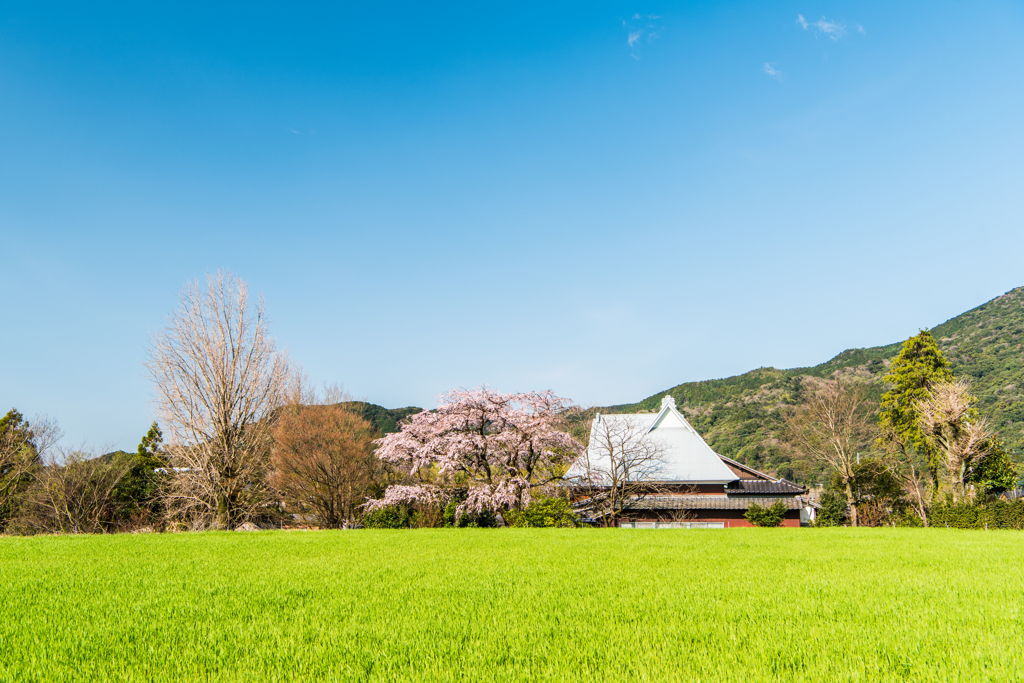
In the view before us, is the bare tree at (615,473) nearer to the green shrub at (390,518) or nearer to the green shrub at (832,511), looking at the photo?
the green shrub at (390,518)

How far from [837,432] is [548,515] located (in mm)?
19274

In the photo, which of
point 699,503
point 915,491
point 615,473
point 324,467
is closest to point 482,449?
point 615,473

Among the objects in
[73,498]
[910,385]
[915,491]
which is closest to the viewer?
[915,491]

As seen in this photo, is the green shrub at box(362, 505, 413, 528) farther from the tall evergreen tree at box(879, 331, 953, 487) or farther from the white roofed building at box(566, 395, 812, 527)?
the tall evergreen tree at box(879, 331, 953, 487)

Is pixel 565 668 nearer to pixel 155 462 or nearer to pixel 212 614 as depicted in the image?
pixel 212 614

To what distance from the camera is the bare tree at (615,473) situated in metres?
24.3

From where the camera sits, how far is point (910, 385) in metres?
36.1

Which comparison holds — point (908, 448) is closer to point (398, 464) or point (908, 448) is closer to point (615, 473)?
point (615, 473)

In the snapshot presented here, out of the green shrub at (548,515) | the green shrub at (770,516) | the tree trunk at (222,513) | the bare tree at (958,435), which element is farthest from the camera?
the bare tree at (958,435)

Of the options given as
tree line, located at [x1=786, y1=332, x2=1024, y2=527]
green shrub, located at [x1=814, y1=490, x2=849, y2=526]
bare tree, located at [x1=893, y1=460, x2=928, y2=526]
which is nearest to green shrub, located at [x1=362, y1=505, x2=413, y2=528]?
green shrub, located at [x1=814, y1=490, x2=849, y2=526]

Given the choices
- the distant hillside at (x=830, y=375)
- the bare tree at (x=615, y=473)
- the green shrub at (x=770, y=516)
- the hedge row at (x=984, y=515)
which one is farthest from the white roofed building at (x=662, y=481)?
the hedge row at (x=984, y=515)

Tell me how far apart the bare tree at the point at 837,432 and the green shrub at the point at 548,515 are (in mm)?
15842

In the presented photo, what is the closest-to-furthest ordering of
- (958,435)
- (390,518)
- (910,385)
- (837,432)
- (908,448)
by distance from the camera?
(390,518)
(958,435)
(837,432)
(908,448)
(910,385)

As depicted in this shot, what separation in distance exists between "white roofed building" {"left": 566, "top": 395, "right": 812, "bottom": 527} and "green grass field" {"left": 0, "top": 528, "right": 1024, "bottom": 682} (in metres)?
16.1
